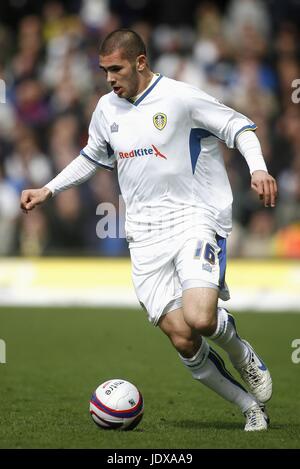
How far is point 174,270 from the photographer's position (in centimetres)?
684

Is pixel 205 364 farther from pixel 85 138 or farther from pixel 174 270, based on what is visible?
pixel 85 138

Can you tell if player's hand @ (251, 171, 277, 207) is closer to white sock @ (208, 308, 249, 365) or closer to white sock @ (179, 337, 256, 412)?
white sock @ (208, 308, 249, 365)

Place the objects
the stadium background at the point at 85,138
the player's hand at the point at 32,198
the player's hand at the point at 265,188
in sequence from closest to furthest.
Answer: the player's hand at the point at 265,188
the player's hand at the point at 32,198
the stadium background at the point at 85,138

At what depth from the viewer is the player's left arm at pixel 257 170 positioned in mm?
6117

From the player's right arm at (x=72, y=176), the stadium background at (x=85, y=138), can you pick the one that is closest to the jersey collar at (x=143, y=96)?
the player's right arm at (x=72, y=176)

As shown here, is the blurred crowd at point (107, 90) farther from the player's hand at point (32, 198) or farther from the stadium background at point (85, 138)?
the player's hand at point (32, 198)

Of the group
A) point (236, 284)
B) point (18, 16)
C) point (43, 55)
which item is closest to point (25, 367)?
point (236, 284)

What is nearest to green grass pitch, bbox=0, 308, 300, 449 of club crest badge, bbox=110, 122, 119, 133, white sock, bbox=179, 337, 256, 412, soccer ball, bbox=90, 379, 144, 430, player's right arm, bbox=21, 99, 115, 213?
soccer ball, bbox=90, 379, 144, 430

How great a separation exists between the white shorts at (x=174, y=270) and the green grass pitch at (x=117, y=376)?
82 centimetres

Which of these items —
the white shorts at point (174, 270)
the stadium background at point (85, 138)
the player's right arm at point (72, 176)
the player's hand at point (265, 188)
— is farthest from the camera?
the stadium background at point (85, 138)

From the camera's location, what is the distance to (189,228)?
6.79 metres

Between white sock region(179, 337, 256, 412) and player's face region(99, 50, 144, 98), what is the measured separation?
169 cm

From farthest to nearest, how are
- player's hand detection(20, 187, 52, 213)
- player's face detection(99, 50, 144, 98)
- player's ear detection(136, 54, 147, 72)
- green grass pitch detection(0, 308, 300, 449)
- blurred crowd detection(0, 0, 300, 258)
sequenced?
1. blurred crowd detection(0, 0, 300, 258)
2. player's hand detection(20, 187, 52, 213)
3. player's ear detection(136, 54, 147, 72)
4. player's face detection(99, 50, 144, 98)
5. green grass pitch detection(0, 308, 300, 449)

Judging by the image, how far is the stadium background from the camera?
47.5 ft
